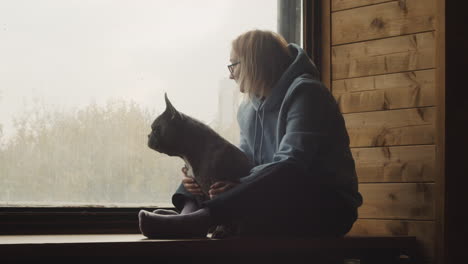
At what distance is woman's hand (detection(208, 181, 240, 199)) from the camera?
1.65m

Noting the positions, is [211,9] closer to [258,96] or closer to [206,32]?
[206,32]

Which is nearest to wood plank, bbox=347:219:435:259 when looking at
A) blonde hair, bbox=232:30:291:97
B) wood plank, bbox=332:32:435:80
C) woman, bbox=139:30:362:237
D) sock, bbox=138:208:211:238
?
woman, bbox=139:30:362:237

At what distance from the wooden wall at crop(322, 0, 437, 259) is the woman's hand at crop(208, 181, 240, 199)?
84 centimetres

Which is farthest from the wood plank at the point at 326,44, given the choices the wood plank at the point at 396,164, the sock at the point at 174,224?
the sock at the point at 174,224

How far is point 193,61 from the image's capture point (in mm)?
2314

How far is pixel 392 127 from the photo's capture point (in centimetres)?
227

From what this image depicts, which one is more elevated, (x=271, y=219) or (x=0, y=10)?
(x=0, y=10)

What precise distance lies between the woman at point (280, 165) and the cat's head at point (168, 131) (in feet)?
0.50

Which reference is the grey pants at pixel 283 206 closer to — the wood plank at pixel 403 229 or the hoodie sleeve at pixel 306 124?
the hoodie sleeve at pixel 306 124

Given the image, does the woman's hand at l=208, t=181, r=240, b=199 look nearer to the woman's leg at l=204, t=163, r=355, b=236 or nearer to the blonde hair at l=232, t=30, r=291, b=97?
the woman's leg at l=204, t=163, r=355, b=236

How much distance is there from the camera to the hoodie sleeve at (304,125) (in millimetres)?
1717

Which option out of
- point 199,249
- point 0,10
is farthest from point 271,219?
point 0,10

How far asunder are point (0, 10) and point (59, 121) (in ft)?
1.33

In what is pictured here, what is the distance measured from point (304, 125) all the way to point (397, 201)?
68cm
